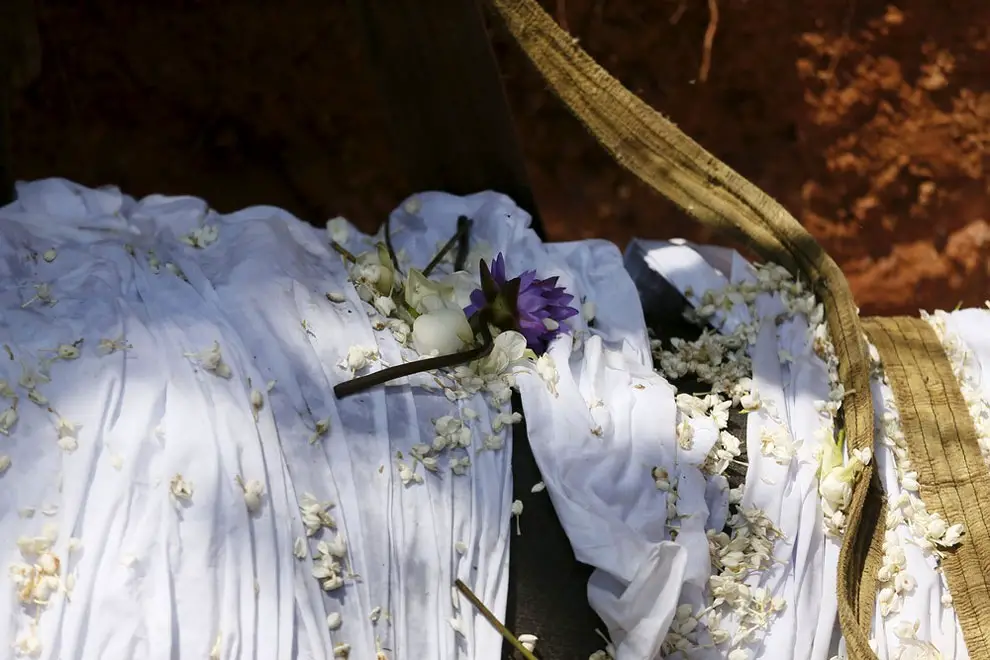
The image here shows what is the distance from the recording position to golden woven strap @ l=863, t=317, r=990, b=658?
0.89m

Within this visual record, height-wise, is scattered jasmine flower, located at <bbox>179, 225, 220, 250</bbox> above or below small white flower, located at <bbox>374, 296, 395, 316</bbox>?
above

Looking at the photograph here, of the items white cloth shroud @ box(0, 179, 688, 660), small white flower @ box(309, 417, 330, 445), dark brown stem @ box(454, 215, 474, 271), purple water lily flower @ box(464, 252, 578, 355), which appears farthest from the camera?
dark brown stem @ box(454, 215, 474, 271)

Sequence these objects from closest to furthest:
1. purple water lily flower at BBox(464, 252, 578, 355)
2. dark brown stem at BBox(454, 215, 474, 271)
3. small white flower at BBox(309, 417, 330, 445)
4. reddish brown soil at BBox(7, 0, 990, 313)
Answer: small white flower at BBox(309, 417, 330, 445) < purple water lily flower at BBox(464, 252, 578, 355) < dark brown stem at BBox(454, 215, 474, 271) < reddish brown soil at BBox(7, 0, 990, 313)

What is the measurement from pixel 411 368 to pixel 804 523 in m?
0.40

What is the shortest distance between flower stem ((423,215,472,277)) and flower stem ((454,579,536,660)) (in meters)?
0.34

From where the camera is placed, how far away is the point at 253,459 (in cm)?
74

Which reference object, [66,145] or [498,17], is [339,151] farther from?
[498,17]

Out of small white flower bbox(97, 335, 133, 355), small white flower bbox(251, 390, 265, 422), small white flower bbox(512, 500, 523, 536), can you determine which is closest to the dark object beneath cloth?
small white flower bbox(512, 500, 523, 536)

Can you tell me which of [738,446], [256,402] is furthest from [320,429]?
[738,446]

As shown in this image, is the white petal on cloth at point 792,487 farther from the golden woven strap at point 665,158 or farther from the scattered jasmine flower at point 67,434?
the scattered jasmine flower at point 67,434

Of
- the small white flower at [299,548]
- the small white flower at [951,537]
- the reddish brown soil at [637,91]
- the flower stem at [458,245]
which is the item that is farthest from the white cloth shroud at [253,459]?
the reddish brown soil at [637,91]

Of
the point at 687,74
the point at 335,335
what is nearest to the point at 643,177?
the point at 335,335

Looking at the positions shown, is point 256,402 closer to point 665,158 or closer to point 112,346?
point 112,346

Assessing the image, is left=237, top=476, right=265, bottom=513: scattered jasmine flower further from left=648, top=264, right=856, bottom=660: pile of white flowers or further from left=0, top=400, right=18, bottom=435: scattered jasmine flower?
left=648, top=264, right=856, bottom=660: pile of white flowers
